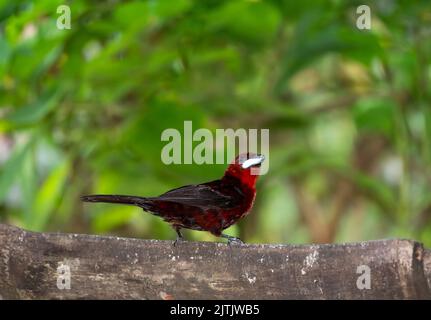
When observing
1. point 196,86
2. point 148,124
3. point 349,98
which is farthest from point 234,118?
point 148,124

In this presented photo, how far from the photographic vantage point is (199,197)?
1.34 m

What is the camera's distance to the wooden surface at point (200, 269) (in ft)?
4.12

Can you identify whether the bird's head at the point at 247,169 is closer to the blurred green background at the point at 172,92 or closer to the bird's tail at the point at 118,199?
the bird's tail at the point at 118,199

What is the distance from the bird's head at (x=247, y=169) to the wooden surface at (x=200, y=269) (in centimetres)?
12

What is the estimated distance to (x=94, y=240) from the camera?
1.38m

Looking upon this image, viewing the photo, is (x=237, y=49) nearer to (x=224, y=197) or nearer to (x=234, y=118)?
(x=234, y=118)

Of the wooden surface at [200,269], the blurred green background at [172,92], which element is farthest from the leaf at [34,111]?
the wooden surface at [200,269]

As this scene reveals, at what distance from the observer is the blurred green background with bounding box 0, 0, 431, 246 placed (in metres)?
2.07

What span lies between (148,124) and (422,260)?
102cm

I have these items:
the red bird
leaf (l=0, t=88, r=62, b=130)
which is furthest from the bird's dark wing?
leaf (l=0, t=88, r=62, b=130)

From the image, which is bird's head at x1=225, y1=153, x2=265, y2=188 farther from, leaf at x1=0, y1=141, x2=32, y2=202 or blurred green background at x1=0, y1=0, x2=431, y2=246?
leaf at x1=0, y1=141, x2=32, y2=202

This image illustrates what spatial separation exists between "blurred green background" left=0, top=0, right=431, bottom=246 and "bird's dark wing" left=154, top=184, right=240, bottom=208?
1.94 ft

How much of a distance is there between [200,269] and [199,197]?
116 mm

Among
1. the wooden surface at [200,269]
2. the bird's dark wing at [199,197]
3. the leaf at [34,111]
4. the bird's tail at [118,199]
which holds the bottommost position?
the wooden surface at [200,269]
